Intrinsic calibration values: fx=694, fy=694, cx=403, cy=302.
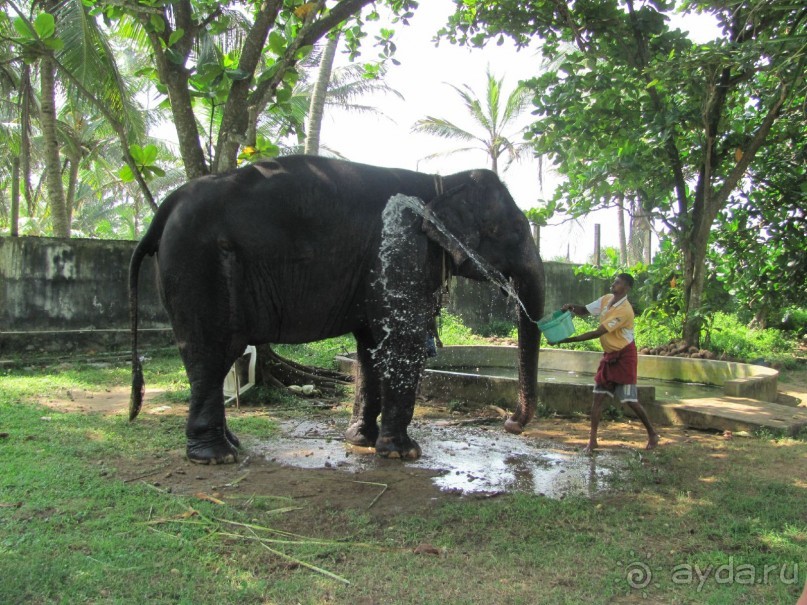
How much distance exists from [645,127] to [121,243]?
892 cm

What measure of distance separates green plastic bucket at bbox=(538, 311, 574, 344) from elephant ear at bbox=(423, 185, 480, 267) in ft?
2.80

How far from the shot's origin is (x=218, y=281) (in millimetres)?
5250

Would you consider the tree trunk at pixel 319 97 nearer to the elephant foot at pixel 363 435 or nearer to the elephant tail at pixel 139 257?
the elephant tail at pixel 139 257

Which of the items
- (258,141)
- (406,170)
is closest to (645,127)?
(406,170)

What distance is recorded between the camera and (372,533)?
392cm

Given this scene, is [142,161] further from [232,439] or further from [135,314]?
[232,439]

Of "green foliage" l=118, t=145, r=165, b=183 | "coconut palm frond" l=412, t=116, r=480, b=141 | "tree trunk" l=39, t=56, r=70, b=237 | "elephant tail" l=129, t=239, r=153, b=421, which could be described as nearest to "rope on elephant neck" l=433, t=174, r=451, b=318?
"elephant tail" l=129, t=239, r=153, b=421

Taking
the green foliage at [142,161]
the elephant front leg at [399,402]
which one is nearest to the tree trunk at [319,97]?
the green foliage at [142,161]

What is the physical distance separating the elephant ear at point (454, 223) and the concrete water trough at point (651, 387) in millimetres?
2563

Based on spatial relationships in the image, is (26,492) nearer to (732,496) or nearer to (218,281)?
(218,281)

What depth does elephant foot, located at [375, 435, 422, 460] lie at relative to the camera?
559 centimetres

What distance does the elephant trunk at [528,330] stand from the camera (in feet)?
19.4

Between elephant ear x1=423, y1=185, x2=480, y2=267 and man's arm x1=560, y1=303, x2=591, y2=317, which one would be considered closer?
elephant ear x1=423, y1=185, x2=480, y2=267

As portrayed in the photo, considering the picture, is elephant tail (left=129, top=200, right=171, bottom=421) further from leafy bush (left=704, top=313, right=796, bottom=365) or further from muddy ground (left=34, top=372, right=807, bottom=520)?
leafy bush (left=704, top=313, right=796, bottom=365)
